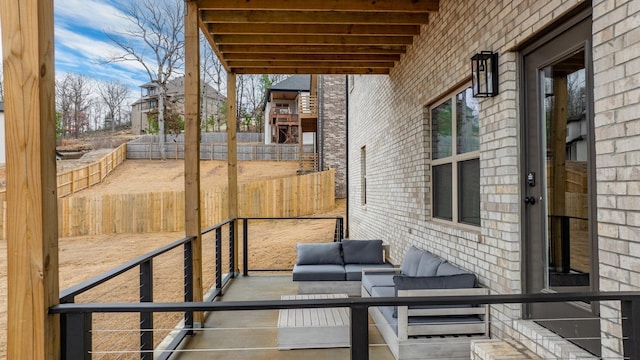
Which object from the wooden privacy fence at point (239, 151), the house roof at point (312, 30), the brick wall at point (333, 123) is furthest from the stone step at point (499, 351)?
the wooden privacy fence at point (239, 151)

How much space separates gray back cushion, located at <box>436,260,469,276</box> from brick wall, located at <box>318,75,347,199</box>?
11.9 metres

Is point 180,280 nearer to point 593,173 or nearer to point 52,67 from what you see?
point 52,67

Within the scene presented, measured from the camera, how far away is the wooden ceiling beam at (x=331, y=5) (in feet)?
13.3

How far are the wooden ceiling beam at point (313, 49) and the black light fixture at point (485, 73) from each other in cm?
247

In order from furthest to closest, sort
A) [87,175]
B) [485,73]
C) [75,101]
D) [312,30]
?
[87,175] < [75,101] < [312,30] < [485,73]

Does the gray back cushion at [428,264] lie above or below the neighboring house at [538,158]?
below

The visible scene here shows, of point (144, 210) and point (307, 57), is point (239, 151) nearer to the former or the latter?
point (144, 210)

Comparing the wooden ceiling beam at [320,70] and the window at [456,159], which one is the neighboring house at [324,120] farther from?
the window at [456,159]

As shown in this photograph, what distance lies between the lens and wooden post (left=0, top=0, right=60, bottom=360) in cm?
146

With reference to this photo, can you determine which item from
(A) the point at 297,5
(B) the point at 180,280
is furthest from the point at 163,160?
(A) the point at 297,5

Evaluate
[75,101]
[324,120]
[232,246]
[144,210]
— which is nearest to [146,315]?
[232,246]

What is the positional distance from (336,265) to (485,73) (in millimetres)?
3291

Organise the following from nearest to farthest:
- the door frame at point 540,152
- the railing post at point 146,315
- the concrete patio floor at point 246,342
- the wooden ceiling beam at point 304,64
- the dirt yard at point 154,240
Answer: the door frame at point 540,152 < the railing post at point 146,315 < the concrete patio floor at point 246,342 < the wooden ceiling beam at point 304,64 < the dirt yard at point 154,240

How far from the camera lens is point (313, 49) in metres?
5.44
